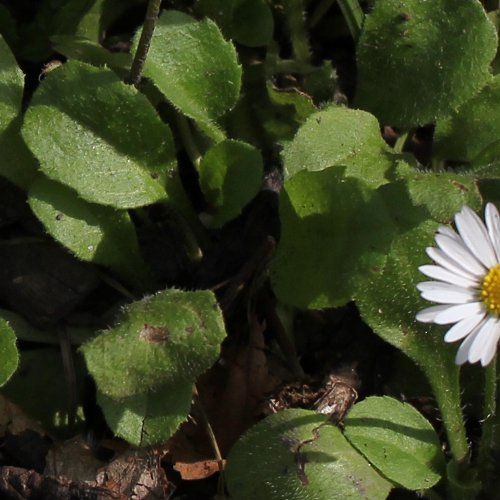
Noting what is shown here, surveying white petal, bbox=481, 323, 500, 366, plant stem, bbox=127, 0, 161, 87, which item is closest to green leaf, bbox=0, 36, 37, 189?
plant stem, bbox=127, 0, 161, 87

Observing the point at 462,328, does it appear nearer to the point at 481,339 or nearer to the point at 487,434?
the point at 481,339

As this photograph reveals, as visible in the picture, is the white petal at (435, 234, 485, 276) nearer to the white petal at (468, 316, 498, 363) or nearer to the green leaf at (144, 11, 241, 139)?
the white petal at (468, 316, 498, 363)

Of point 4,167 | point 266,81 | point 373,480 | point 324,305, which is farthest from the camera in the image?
point 266,81

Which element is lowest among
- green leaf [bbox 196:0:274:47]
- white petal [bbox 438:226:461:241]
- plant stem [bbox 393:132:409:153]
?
plant stem [bbox 393:132:409:153]

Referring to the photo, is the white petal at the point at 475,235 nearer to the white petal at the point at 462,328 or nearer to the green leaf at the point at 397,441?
the white petal at the point at 462,328

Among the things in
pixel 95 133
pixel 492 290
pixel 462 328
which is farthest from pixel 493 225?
pixel 95 133

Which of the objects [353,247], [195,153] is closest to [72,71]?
[195,153]

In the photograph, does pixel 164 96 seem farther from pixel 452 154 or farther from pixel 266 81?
pixel 452 154
